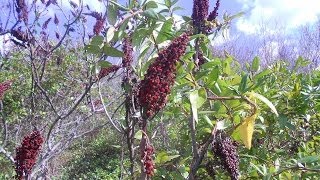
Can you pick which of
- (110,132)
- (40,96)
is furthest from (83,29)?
(110,132)

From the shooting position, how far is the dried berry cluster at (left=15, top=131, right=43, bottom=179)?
4.29 feet

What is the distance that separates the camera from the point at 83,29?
4.07 meters

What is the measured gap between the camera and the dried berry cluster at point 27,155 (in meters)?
1.31

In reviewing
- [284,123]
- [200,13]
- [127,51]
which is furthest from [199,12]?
[284,123]

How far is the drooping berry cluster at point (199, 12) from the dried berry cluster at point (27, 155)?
2.08 feet

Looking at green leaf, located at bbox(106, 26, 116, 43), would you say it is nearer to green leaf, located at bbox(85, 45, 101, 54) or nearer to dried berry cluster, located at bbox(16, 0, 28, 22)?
green leaf, located at bbox(85, 45, 101, 54)

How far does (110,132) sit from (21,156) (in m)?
9.60

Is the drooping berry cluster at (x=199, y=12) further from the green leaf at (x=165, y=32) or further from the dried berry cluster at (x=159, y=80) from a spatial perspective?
the dried berry cluster at (x=159, y=80)

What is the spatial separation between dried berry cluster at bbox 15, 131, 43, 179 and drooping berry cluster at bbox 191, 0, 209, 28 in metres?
0.63

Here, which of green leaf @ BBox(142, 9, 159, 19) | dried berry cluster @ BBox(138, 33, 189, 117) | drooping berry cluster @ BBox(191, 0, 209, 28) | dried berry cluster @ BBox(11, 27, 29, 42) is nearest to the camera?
dried berry cluster @ BBox(138, 33, 189, 117)

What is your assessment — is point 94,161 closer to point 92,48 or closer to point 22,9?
point 22,9

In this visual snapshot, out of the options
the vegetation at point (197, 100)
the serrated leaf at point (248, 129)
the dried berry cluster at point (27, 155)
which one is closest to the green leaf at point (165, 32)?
the vegetation at point (197, 100)

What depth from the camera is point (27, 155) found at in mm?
1320

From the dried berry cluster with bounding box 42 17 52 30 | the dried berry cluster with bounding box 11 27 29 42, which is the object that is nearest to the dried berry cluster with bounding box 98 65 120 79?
the dried berry cluster with bounding box 11 27 29 42
